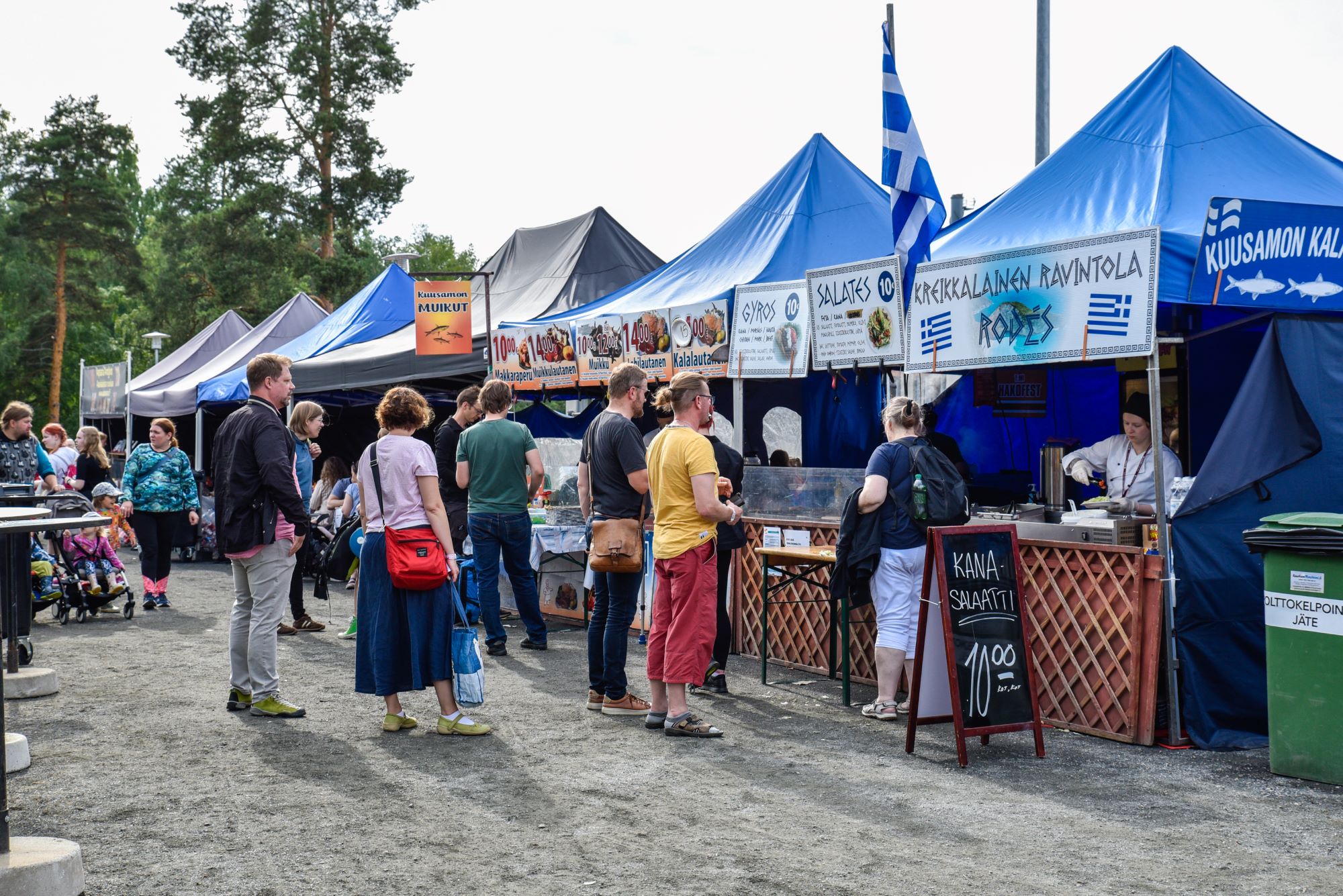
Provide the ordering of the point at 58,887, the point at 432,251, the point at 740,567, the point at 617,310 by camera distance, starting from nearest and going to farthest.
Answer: the point at 58,887 < the point at 740,567 < the point at 617,310 < the point at 432,251

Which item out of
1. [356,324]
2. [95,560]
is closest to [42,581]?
[95,560]

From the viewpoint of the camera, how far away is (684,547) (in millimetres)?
5867

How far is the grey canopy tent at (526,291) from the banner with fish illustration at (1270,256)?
844 cm

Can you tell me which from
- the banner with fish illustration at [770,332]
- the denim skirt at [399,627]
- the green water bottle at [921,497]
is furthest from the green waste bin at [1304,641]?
the banner with fish illustration at [770,332]

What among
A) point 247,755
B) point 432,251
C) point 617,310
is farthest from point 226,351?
point 432,251

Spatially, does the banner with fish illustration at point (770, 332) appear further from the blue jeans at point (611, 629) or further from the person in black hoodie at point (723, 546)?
the blue jeans at point (611, 629)

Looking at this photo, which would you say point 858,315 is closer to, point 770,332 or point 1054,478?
point 770,332

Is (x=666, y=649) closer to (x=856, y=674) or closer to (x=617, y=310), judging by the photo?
(x=856, y=674)

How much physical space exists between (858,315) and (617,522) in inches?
106

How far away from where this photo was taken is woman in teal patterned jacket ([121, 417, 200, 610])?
10773 mm

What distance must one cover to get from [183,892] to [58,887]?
359 millimetres

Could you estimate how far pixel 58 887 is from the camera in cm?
360

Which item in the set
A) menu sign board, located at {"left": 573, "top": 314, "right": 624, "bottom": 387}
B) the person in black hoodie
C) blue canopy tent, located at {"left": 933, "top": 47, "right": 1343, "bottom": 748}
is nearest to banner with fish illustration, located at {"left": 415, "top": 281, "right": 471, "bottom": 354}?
menu sign board, located at {"left": 573, "top": 314, "right": 624, "bottom": 387}

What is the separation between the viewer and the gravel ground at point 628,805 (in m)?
3.98
